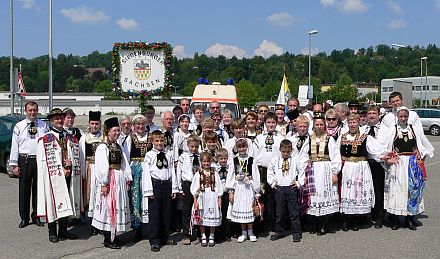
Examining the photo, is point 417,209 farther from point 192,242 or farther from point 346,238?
point 192,242

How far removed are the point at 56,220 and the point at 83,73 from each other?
163m

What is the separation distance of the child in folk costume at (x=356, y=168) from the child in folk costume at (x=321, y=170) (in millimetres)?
213

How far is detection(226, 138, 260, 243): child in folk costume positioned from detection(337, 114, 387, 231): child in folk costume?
144cm

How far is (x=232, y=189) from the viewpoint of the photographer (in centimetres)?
733

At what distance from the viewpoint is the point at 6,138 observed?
1355 cm

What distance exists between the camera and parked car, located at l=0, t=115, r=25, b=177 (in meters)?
13.5

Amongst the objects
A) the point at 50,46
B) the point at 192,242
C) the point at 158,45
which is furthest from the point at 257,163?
the point at 50,46

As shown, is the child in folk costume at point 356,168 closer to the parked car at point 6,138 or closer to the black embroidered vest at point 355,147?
the black embroidered vest at point 355,147

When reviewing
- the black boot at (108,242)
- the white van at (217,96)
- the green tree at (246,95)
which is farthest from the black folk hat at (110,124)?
the green tree at (246,95)

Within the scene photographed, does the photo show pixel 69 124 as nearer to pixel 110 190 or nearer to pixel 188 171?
pixel 110 190

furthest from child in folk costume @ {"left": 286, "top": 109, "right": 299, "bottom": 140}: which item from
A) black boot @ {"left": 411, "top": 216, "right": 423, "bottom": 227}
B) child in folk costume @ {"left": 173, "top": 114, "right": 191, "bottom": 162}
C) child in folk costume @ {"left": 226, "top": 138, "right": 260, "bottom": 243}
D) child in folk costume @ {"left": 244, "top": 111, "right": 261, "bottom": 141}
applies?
black boot @ {"left": 411, "top": 216, "right": 423, "bottom": 227}

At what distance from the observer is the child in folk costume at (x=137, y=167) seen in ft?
24.3

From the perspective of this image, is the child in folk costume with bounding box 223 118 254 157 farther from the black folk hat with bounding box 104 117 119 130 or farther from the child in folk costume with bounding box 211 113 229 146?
the black folk hat with bounding box 104 117 119 130

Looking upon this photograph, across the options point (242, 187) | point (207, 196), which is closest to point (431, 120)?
point (242, 187)
